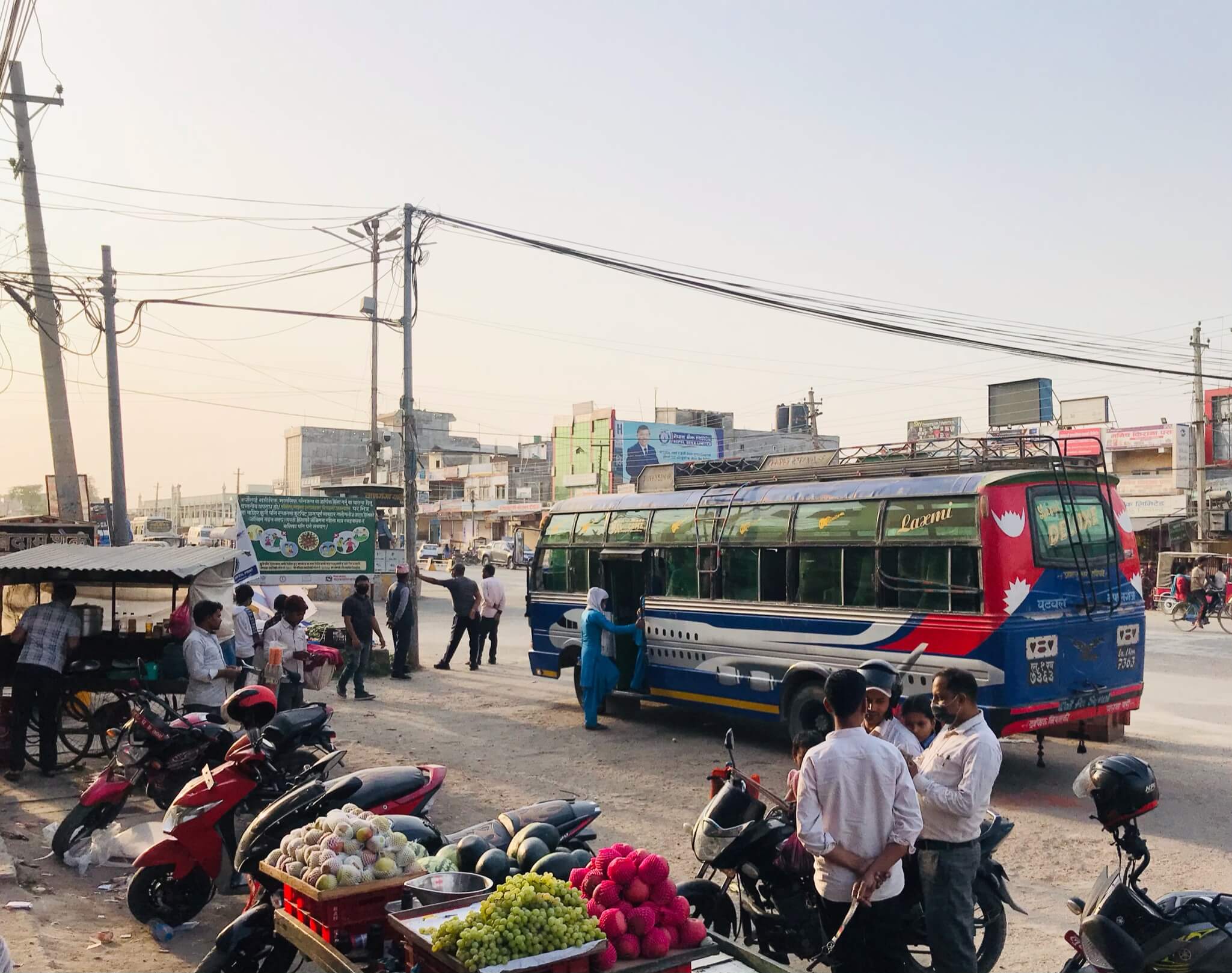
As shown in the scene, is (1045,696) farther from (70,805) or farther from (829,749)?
(70,805)

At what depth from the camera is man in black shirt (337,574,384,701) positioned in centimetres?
1477

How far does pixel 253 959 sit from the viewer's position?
15.7 feet

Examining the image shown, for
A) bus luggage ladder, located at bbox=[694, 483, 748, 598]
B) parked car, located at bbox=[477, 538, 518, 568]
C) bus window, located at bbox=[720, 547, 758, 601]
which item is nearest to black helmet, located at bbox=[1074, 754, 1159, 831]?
bus window, located at bbox=[720, 547, 758, 601]

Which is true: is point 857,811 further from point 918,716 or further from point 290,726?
point 290,726

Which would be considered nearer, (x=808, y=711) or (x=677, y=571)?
(x=808, y=711)

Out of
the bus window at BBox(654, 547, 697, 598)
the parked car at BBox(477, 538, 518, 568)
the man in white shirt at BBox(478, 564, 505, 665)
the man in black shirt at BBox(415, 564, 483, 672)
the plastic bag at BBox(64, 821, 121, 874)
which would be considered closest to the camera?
the plastic bag at BBox(64, 821, 121, 874)

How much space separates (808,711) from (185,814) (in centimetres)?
600

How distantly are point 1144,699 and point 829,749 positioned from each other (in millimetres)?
11904

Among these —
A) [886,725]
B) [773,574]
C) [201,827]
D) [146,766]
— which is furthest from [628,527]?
[886,725]

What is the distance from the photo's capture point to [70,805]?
891 cm

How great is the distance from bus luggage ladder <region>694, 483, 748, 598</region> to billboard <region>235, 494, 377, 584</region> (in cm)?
893

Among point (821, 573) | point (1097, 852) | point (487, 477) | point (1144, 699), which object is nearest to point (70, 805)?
point (821, 573)

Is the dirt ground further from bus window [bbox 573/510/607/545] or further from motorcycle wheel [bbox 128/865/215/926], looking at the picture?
bus window [bbox 573/510/607/545]

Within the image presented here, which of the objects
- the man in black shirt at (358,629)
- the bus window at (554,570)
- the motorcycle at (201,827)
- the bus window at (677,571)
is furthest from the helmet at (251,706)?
the man in black shirt at (358,629)
